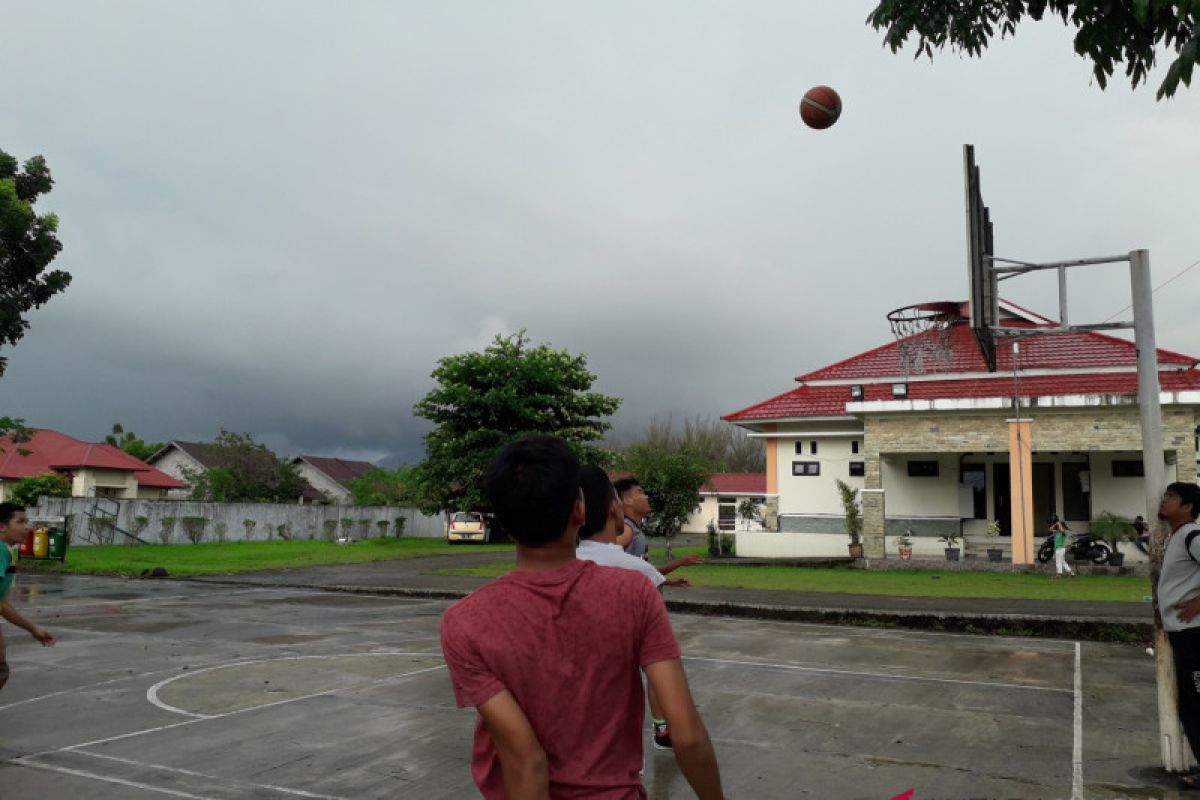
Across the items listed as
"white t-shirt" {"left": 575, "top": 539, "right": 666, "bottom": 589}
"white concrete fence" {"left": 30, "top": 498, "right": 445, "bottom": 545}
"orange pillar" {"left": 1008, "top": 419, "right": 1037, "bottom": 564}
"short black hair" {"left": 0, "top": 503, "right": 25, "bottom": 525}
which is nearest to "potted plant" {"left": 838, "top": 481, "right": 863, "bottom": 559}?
"orange pillar" {"left": 1008, "top": 419, "right": 1037, "bottom": 564}

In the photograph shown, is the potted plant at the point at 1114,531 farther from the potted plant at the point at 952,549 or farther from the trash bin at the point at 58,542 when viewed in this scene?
the trash bin at the point at 58,542

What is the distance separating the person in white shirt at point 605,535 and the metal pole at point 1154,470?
3.17 metres

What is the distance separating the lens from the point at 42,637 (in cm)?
647

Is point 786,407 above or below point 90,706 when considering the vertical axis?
above

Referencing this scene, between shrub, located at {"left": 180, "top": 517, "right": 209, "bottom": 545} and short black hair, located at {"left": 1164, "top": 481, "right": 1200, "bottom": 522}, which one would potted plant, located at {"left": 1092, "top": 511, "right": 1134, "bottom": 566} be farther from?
shrub, located at {"left": 180, "top": 517, "right": 209, "bottom": 545}

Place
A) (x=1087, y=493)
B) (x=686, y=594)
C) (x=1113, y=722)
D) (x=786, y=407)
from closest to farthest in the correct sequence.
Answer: (x=1113, y=722) < (x=686, y=594) < (x=1087, y=493) < (x=786, y=407)

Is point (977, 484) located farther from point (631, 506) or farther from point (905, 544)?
point (631, 506)

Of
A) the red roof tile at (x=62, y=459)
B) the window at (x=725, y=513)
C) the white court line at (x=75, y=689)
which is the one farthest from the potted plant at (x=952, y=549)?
the red roof tile at (x=62, y=459)

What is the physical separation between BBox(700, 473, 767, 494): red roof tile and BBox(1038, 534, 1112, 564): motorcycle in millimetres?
30165

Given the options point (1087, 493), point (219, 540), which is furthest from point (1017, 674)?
point (219, 540)

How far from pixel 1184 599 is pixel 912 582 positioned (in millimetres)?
15909

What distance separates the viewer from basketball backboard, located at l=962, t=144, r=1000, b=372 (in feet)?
30.4

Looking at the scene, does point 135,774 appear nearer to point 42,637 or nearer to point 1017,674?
point 42,637

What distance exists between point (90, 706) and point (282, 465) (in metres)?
47.0
